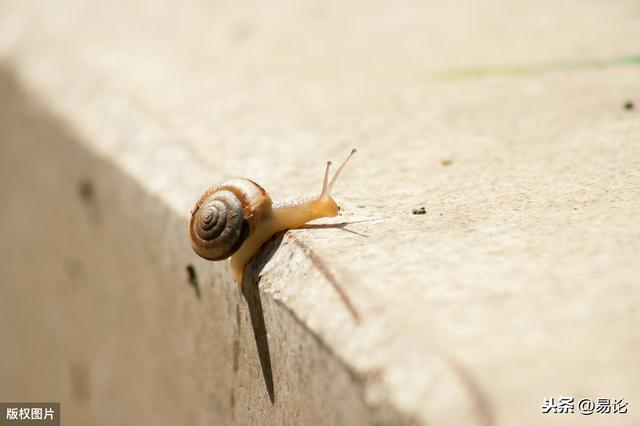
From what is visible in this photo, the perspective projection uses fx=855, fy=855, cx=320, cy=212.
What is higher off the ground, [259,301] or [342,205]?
[342,205]

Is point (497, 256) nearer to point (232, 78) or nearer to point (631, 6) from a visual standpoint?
point (232, 78)

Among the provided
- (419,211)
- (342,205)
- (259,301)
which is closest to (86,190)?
(342,205)

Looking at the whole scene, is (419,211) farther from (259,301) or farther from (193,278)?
(193,278)

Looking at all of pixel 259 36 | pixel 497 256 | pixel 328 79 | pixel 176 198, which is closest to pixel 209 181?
pixel 176 198

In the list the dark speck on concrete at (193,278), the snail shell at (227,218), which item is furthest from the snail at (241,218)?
the dark speck on concrete at (193,278)

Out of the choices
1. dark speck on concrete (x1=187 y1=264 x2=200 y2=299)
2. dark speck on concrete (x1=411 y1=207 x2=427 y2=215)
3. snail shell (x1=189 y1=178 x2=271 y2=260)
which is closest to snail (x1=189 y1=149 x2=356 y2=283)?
snail shell (x1=189 y1=178 x2=271 y2=260)

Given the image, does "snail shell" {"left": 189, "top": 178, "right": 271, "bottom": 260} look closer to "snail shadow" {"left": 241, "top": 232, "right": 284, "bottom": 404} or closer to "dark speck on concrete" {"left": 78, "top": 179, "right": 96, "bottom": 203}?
"snail shadow" {"left": 241, "top": 232, "right": 284, "bottom": 404}

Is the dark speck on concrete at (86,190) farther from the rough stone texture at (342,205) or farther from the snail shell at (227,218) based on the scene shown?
the snail shell at (227,218)
